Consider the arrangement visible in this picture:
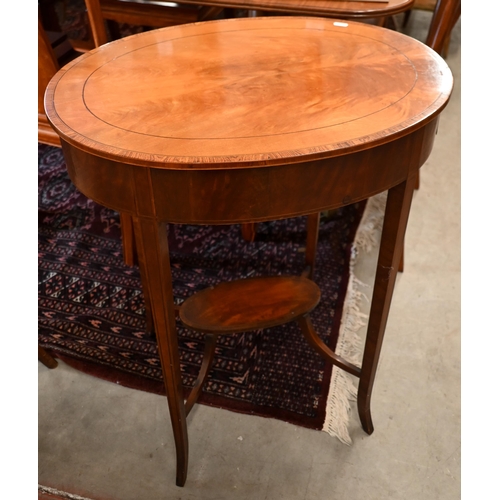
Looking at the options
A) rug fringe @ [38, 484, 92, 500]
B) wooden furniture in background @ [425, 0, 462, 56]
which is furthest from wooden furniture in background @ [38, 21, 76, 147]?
wooden furniture in background @ [425, 0, 462, 56]

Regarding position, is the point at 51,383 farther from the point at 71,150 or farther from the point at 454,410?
the point at 454,410

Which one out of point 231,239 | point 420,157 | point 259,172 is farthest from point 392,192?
point 231,239

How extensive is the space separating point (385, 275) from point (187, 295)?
0.80m

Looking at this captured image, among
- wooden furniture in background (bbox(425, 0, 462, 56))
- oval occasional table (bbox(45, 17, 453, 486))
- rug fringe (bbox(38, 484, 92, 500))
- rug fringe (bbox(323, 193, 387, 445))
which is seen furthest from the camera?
wooden furniture in background (bbox(425, 0, 462, 56))

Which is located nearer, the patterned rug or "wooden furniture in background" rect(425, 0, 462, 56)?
the patterned rug

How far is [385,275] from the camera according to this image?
118 cm

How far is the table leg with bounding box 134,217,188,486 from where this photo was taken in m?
0.95

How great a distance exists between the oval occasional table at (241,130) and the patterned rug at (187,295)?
1.00 feet

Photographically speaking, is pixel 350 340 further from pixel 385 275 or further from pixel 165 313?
pixel 165 313

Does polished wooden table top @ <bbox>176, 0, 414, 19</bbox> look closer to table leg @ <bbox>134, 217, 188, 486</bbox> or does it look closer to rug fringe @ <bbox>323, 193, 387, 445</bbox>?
rug fringe @ <bbox>323, 193, 387, 445</bbox>

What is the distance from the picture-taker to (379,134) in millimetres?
887

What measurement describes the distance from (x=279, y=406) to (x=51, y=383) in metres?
0.65

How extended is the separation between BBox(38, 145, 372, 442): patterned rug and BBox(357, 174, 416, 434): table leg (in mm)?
148

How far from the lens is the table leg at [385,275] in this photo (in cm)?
108
